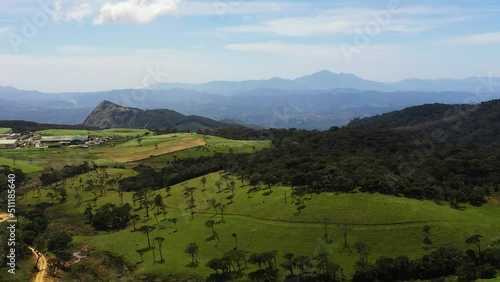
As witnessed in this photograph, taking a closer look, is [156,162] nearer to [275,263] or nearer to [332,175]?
[332,175]

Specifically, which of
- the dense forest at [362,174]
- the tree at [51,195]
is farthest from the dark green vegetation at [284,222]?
the tree at [51,195]

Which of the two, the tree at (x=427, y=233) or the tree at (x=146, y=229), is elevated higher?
the tree at (x=427, y=233)

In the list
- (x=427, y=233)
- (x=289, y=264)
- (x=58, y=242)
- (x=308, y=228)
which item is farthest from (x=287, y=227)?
(x=58, y=242)

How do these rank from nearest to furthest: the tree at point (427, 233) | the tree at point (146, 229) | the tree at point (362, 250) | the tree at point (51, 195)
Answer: the tree at point (362, 250) < the tree at point (427, 233) < the tree at point (146, 229) < the tree at point (51, 195)

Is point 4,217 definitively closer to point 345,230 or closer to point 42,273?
point 42,273

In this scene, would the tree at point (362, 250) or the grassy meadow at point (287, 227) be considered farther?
the grassy meadow at point (287, 227)

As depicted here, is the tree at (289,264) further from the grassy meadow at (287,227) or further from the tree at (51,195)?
the tree at (51,195)
